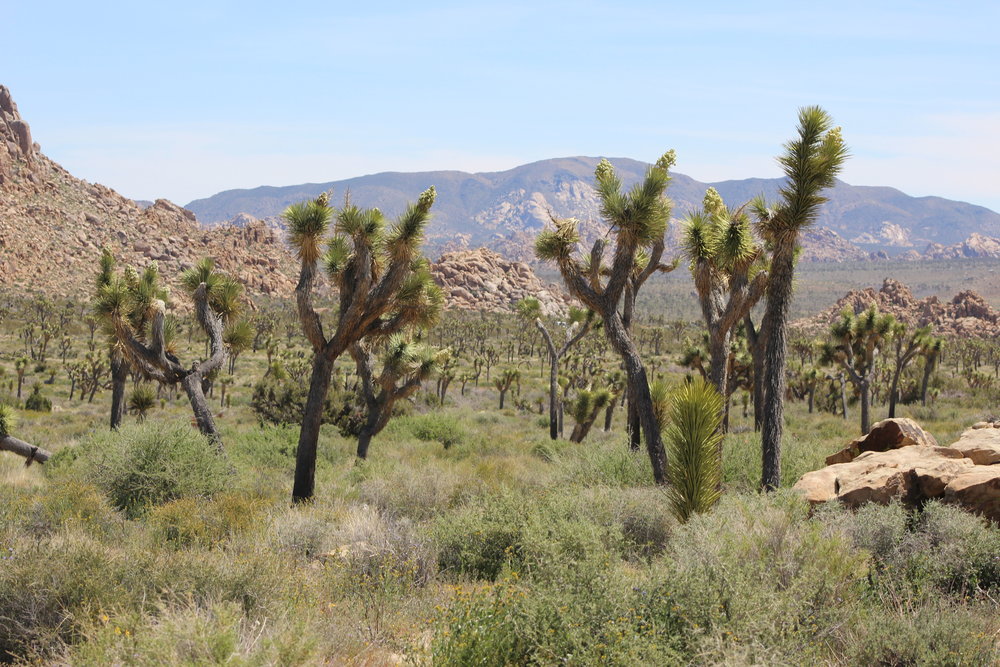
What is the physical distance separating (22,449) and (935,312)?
12127 centimetres

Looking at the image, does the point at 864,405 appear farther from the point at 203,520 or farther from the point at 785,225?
the point at 203,520

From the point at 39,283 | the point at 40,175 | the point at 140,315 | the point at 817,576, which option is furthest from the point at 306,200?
the point at 40,175

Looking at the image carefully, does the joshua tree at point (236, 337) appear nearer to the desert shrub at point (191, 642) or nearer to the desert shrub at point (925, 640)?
the desert shrub at point (191, 642)

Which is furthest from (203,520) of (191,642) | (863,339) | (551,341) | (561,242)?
(863,339)

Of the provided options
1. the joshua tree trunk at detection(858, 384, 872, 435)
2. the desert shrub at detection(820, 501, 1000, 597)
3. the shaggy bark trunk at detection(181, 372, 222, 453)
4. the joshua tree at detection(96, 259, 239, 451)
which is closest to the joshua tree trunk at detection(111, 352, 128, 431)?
the joshua tree at detection(96, 259, 239, 451)

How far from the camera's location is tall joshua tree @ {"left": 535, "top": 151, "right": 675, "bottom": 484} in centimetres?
1088

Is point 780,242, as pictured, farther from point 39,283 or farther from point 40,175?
point 40,175

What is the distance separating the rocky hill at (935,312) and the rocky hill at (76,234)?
89.6 m

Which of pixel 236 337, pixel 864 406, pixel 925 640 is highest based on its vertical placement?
pixel 236 337

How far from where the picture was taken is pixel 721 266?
11281 millimetres

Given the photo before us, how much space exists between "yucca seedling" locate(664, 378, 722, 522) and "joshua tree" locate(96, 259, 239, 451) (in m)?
8.42

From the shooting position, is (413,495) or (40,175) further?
(40,175)

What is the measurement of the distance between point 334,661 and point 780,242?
8.79m

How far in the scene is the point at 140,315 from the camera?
1403cm
